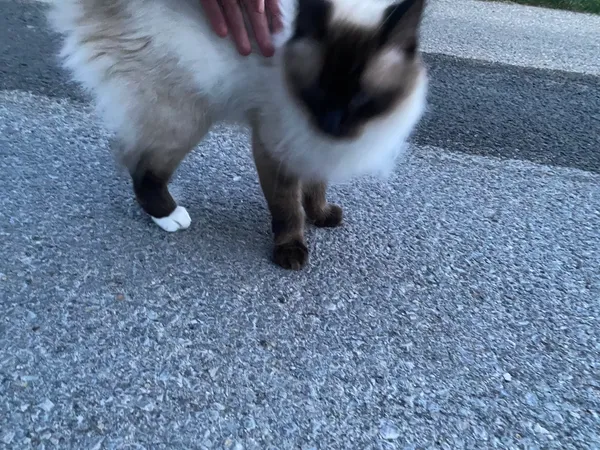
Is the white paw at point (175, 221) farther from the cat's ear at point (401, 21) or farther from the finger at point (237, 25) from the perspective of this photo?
the cat's ear at point (401, 21)

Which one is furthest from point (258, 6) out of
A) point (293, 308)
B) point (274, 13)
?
point (293, 308)

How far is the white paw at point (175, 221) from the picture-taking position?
1765mm

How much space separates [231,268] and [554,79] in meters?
2.86

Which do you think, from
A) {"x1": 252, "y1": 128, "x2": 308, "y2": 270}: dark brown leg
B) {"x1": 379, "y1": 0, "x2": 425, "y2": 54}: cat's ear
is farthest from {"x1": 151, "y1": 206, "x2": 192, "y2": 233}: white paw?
{"x1": 379, "y1": 0, "x2": 425, "y2": 54}: cat's ear

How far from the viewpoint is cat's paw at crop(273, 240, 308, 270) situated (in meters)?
1.66

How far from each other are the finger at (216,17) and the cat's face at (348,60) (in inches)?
8.2

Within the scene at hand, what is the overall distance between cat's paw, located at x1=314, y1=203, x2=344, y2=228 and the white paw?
0.47 meters

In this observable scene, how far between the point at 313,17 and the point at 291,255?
2.35 ft

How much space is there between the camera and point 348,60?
1.28 metres

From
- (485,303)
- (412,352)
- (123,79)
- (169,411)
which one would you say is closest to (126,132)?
(123,79)

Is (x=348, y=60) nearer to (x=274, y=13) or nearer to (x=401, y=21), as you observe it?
(x=401, y=21)

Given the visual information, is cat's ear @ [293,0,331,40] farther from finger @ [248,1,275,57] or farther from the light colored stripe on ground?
the light colored stripe on ground

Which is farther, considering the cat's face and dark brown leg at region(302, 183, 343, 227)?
dark brown leg at region(302, 183, 343, 227)

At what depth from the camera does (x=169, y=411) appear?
3.81ft
